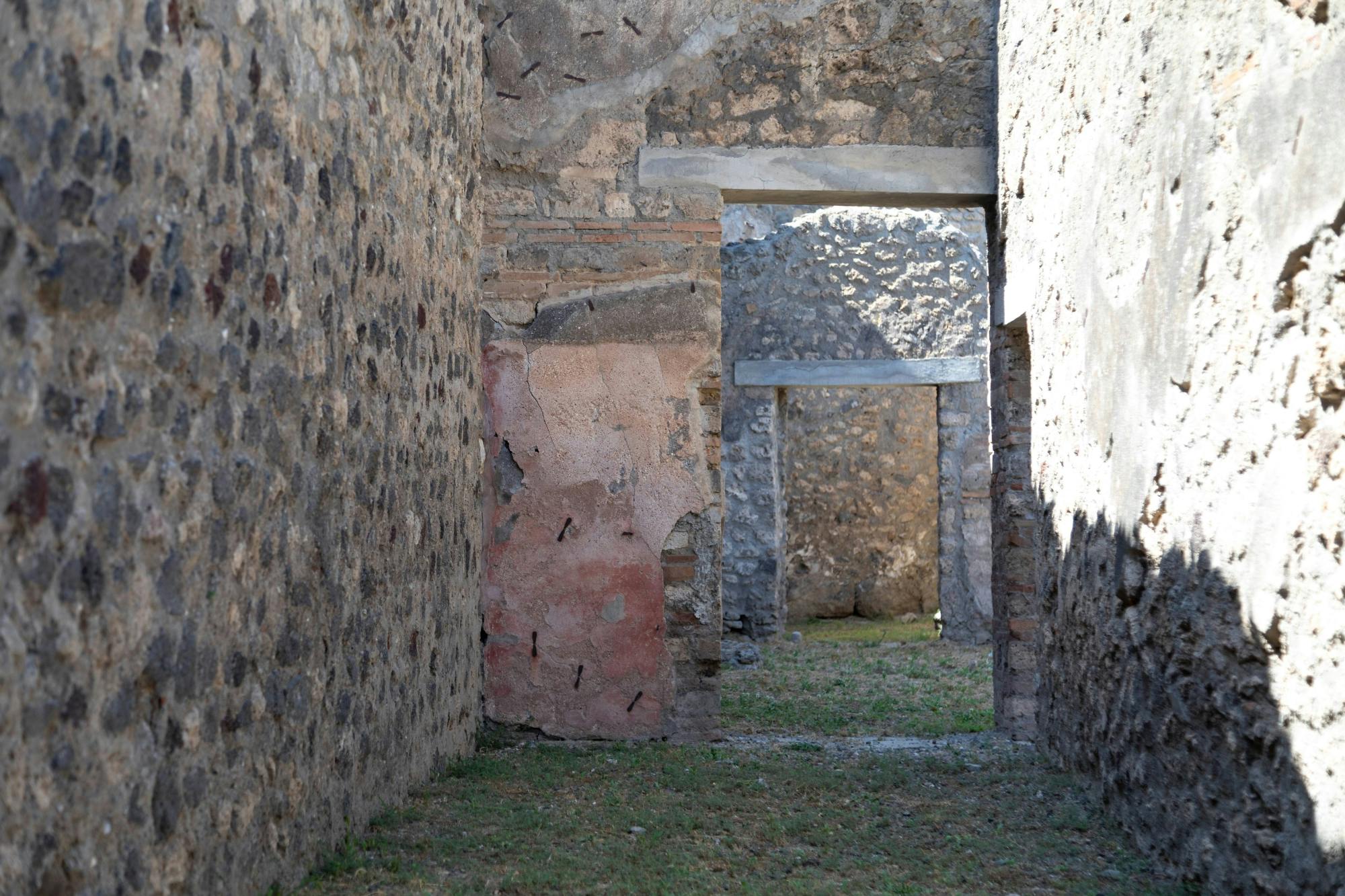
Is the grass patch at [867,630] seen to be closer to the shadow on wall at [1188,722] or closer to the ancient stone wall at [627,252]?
the ancient stone wall at [627,252]

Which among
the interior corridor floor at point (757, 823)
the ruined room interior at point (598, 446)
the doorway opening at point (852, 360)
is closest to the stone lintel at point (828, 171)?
the ruined room interior at point (598, 446)

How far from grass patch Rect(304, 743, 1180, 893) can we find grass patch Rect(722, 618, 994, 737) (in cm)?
92

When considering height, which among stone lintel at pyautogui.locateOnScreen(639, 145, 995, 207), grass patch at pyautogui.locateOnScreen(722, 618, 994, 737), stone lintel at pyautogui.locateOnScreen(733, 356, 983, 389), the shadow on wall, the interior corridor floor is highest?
stone lintel at pyautogui.locateOnScreen(639, 145, 995, 207)

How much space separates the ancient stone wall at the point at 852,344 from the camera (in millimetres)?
9969

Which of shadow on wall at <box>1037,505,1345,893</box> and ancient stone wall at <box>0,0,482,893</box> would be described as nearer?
ancient stone wall at <box>0,0,482,893</box>

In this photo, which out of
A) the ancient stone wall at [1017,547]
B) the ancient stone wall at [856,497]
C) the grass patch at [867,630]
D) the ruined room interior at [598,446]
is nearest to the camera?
the ruined room interior at [598,446]

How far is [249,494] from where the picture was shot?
2.53 metres

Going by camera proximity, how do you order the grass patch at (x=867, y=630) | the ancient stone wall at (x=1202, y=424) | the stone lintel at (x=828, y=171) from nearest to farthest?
the ancient stone wall at (x=1202, y=424) → the stone lintel at (x=828, y=171) → the grass patch at (x=867, y=630)

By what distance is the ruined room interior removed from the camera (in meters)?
1.99

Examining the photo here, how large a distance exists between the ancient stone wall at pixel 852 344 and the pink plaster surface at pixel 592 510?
4.99 m

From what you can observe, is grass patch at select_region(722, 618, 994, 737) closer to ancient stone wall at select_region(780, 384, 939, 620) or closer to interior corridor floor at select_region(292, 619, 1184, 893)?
interior corridor floor at select_region(292, 619, 1184, 893)

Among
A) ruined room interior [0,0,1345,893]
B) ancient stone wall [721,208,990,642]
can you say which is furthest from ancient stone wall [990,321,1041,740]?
ancient stone wall [721,208,990,642]

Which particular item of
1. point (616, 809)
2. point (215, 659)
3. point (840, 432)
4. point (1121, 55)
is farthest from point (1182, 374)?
point (840, 432)

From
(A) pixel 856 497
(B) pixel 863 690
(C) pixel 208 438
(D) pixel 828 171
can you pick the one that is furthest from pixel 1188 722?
(A) pixel 856 497
